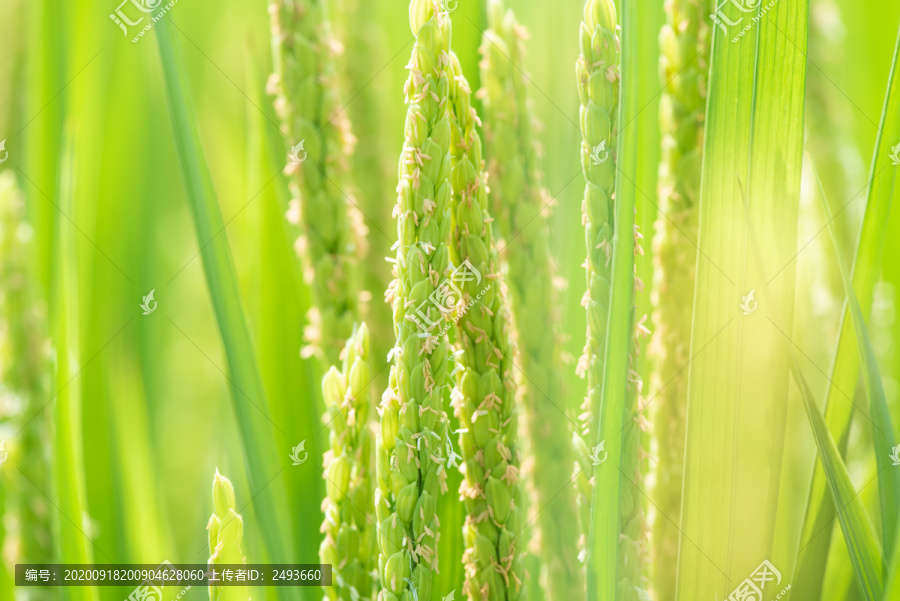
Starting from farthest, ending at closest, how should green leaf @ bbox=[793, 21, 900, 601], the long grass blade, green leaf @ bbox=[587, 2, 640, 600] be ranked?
the long grass blade → green leaf @ bbox=[793, 21, 900, 601] → green leaf @ bbox=[587, 2, 640, 600]

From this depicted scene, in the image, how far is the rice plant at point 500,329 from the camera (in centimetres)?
63

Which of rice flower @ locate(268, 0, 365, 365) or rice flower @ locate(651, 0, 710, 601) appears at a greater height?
rice flower @ locate(268, 0, 365, 365)

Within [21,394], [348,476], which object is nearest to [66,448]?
[21,394]

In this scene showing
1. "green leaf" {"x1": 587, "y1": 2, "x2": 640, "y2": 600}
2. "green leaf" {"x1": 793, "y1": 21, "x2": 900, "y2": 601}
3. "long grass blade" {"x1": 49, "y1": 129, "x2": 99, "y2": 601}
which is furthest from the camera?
"long grass blade" {"x1": 49, "y1": 129, "x2": 99, "y2": 601}

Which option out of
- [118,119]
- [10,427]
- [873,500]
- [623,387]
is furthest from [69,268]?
[873,500]

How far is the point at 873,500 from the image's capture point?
3.49 feet

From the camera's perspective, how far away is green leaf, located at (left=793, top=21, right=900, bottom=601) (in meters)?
0.75

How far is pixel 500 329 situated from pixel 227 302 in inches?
15.4

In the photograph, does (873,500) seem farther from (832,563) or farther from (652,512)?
(652,512)

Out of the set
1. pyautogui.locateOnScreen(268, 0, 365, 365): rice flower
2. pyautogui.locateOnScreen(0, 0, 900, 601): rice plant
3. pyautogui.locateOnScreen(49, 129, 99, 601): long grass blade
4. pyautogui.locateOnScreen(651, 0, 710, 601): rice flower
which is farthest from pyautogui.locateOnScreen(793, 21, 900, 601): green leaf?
pyautogui.locateOnScreen(49, 129, 99, 601): long grass blade

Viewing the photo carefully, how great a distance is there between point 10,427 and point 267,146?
0.66m

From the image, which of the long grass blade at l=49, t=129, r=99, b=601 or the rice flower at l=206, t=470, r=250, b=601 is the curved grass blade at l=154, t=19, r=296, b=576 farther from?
the long grass blade at l=49, t=129, r=99, b=601

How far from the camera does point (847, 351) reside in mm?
853

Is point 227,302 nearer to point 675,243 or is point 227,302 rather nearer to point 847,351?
point 675,243
